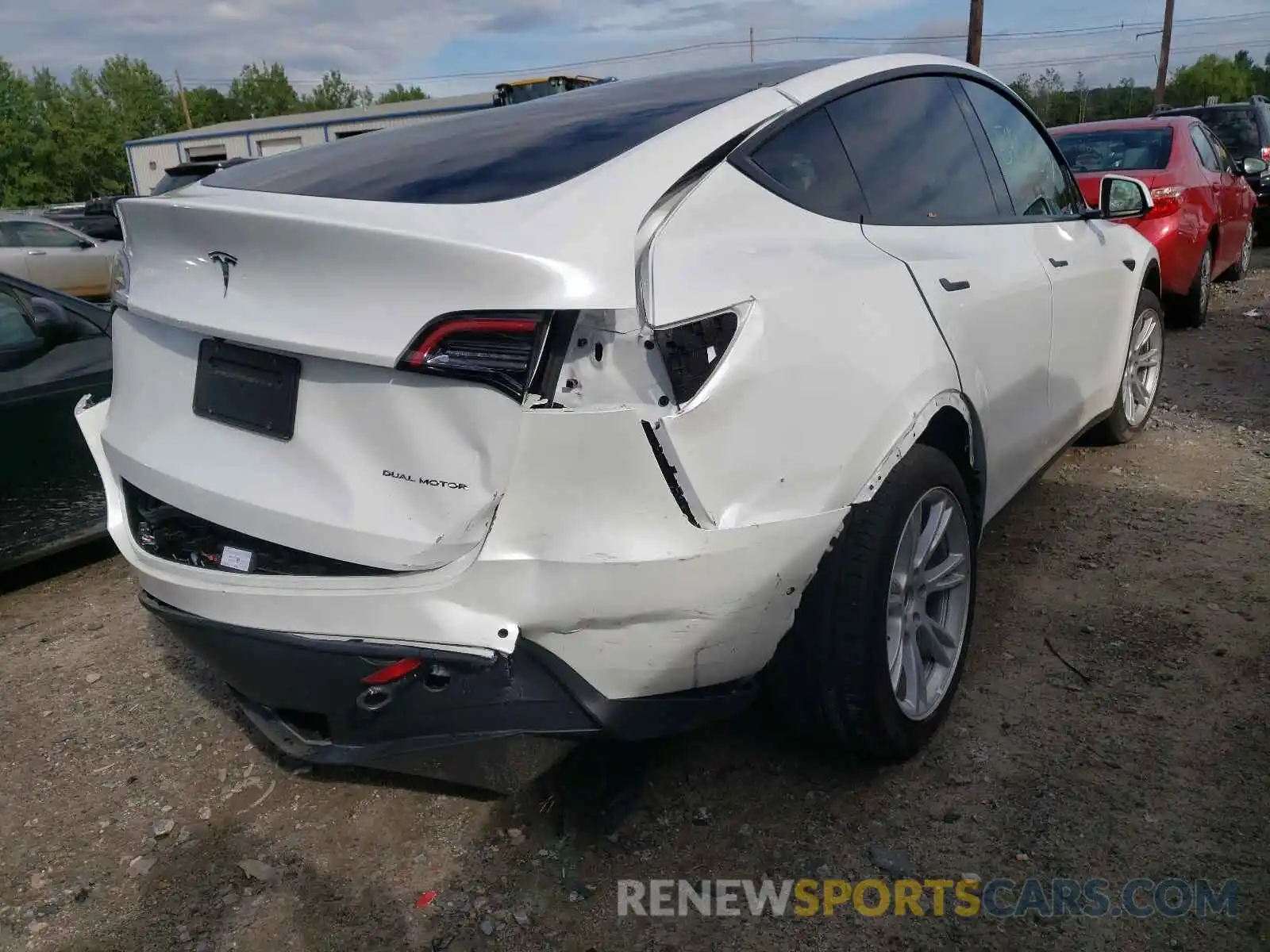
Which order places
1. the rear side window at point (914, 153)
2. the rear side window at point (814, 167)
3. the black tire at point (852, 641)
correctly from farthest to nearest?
the rear side window at point (914, 153)
the rear side window at point (814, 167)
the black tire at point (852, 641)

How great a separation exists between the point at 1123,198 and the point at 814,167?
246cm

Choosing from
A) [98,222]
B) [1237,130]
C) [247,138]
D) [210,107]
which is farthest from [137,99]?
[1237,130]

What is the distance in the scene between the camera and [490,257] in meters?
1.81

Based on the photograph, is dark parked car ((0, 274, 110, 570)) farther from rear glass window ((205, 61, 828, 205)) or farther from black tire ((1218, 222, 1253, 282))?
black tire ((1218, 222, 1253, 282))

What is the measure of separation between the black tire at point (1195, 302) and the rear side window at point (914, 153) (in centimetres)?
534

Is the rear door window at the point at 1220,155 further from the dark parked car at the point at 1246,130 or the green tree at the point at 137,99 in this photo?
the green tree at the point at 137,99

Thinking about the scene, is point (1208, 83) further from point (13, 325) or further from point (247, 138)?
point (13, 325)

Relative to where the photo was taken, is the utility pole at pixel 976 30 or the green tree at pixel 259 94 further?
the green tree at pixel 259 94

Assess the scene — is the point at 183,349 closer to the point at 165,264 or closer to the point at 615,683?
the point at 165,264

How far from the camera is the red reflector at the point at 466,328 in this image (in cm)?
181

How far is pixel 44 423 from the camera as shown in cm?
395

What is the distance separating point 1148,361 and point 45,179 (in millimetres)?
70438

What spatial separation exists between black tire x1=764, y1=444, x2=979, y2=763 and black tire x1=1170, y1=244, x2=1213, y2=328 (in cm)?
635

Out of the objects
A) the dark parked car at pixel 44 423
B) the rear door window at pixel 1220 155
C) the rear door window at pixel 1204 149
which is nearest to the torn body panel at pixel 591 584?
the dark parked car at pixel 44 423
